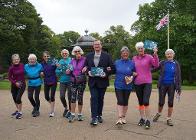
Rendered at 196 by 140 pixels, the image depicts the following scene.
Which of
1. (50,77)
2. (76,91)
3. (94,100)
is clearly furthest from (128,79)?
(50,77)

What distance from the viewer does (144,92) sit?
934 cm

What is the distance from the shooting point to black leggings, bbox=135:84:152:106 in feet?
30.4

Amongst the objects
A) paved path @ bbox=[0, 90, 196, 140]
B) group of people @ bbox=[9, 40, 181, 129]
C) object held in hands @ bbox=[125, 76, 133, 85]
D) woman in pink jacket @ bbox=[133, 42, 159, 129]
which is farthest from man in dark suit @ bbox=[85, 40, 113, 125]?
woman in pink jacket @ bbox=[133, 42, 159, 129]

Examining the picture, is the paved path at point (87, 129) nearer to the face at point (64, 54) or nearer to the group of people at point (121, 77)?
the group of people at point (121, 77)

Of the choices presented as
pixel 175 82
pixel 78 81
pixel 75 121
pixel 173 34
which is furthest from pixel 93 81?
pixel 173 34

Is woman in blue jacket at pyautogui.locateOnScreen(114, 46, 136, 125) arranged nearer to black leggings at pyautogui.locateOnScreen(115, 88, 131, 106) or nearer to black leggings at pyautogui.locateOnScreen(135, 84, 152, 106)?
black leggings at pyautogui.locateOnScreen(115, 88, 131, 106)

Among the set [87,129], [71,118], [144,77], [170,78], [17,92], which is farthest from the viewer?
[17,92]

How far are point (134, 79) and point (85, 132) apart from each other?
6.08ft

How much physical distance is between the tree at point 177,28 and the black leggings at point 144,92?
32.9 meters

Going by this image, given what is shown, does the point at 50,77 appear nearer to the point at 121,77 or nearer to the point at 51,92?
the point at 51,92

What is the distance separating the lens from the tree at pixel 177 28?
41975mm

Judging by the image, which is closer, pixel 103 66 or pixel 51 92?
pixel 103 66

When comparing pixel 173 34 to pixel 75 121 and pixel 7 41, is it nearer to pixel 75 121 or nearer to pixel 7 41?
pixel 7 41

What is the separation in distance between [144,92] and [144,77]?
360mm
